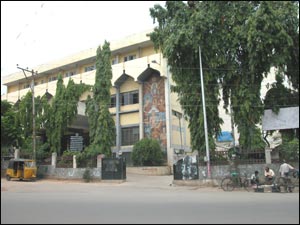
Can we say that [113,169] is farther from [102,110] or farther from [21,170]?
[21,170]

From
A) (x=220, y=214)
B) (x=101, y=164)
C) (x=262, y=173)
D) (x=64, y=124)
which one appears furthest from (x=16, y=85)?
(x=220, y=214)

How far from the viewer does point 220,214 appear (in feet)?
32.1

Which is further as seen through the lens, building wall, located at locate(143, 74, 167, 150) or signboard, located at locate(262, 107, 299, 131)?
building wall, located at locate(143, 74, 167, 150)

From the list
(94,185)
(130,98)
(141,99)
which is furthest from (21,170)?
(130,98)

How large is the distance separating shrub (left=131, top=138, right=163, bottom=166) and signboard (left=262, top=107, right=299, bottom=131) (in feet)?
47.6

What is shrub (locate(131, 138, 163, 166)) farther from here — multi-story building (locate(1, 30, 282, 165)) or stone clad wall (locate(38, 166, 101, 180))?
stone clad wall (locate(38, 166, 101, 180))

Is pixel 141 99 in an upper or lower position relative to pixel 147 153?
upper

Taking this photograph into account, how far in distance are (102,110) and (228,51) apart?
45.5 ft

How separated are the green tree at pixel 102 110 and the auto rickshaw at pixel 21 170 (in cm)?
536

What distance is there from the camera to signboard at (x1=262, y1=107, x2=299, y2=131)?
23.0 metres

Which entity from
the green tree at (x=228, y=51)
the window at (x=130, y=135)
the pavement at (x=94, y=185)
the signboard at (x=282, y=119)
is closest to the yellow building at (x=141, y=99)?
the window at (x=130, y=135)

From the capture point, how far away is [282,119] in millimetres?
23484

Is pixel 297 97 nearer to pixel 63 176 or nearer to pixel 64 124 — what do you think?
pixel 63 176

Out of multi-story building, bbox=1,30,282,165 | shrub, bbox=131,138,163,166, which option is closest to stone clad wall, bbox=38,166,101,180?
shrub, bbox=131,138,163,166
